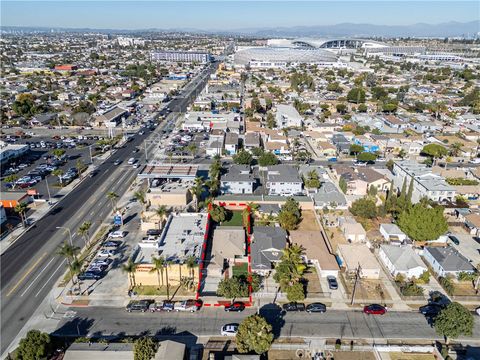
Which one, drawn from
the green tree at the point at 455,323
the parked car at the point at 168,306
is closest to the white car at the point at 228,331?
the parked car at the point at 168,306

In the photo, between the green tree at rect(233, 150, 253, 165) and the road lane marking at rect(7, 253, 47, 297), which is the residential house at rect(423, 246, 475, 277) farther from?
the road lane marking at rect(7, 253, 47, 297)

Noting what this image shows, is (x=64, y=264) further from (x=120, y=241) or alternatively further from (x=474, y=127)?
(x=474, y=127)

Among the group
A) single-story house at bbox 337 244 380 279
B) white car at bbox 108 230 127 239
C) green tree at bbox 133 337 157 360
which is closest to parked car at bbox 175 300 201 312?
green tree at bbox 133 337 157 360

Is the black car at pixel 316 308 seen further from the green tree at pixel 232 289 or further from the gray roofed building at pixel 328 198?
the gray roofed building at pixel 328 198

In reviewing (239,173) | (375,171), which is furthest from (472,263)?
(239,173)

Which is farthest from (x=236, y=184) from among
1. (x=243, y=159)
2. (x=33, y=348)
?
(x=33, y=348)

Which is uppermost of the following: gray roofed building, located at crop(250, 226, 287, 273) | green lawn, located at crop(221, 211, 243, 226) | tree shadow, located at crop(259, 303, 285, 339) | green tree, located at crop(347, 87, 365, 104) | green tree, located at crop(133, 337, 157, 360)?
green tree, located at crop(347, 87, 365, 104)
